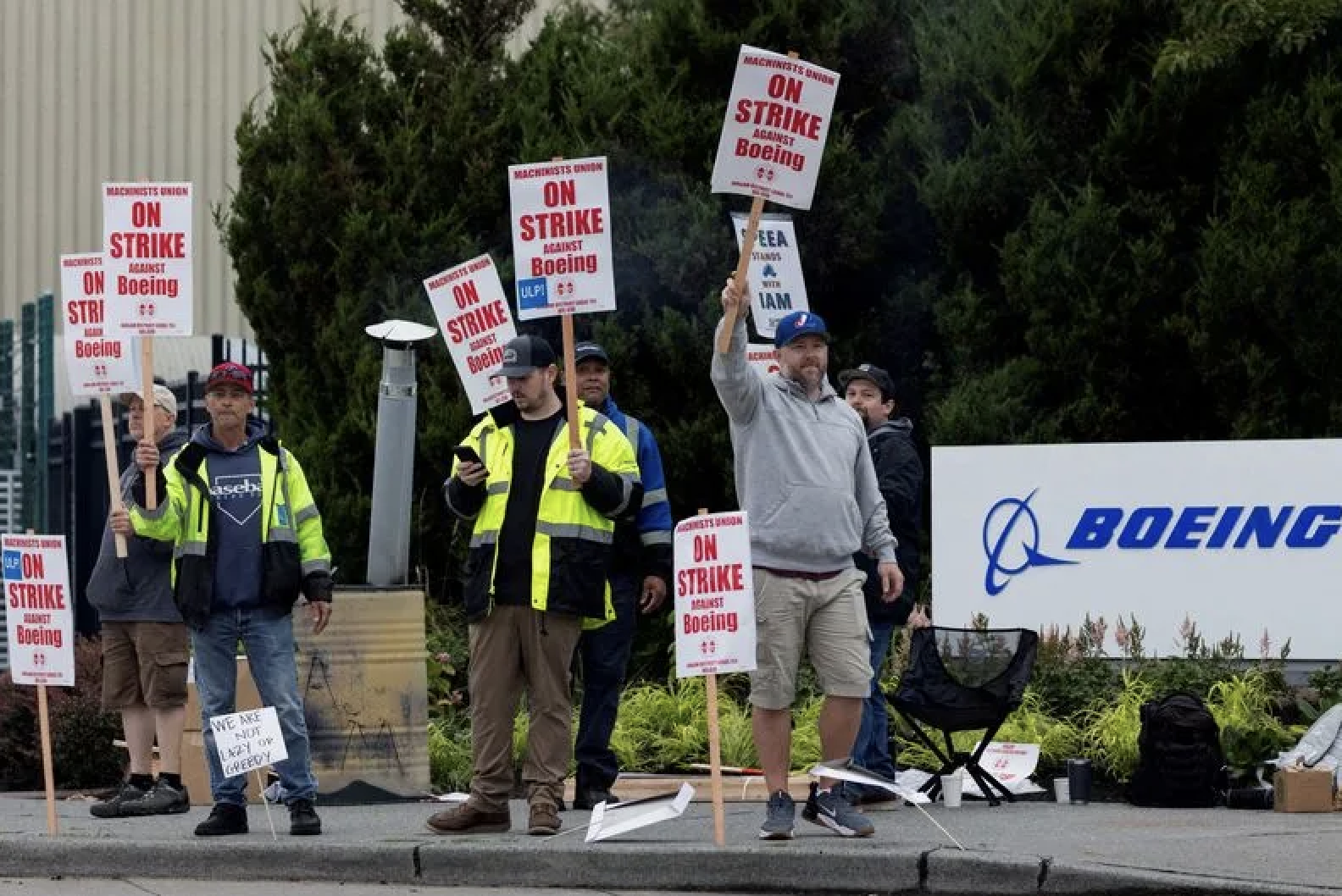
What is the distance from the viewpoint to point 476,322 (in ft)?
37.6

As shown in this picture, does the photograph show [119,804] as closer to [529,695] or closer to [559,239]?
[529,695]

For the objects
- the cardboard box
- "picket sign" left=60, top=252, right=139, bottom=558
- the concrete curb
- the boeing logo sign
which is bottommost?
the concrete curb

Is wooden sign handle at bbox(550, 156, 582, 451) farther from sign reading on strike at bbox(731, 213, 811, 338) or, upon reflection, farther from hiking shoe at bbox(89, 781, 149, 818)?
sign reading on strike at bbox(731, 213, 811, 338)

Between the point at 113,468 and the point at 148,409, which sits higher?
the point at 148,409

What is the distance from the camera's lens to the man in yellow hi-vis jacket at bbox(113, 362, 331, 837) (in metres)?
9.98

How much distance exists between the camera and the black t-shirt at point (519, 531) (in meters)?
9.62

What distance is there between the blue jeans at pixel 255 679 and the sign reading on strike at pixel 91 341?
1325mm

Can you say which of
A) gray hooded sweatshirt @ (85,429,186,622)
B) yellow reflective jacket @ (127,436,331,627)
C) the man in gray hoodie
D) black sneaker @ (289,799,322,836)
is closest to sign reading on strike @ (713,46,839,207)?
the man in gray hoodie

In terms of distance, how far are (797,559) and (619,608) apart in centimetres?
151

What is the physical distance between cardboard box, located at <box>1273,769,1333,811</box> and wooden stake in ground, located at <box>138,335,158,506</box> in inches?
195

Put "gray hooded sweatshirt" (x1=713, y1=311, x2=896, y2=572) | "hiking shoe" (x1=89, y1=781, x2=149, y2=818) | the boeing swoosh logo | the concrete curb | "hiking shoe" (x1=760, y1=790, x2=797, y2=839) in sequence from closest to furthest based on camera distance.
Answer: the concrete curb < "hiking shoe" (x1=760, y1=790, x2=797, y2=839) < "gray hooded sweatshirt" (x1=713, y1=311, x2=896, y2=572) < "hiking shoe" (x1=89, y1=781, x2=149, y2=818) < the boeing swoosh logo

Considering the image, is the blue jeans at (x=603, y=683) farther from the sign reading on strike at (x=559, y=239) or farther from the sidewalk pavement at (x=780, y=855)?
the sign reading on strike at (x=559, y=239)

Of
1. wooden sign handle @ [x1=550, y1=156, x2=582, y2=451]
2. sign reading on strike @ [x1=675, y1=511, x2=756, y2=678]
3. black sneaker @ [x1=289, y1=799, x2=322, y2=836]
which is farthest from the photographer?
black sneaker @ [x1=289, y1=799, x2=322, y2=836]

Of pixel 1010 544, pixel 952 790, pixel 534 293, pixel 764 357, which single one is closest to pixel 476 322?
pixel 534 293
